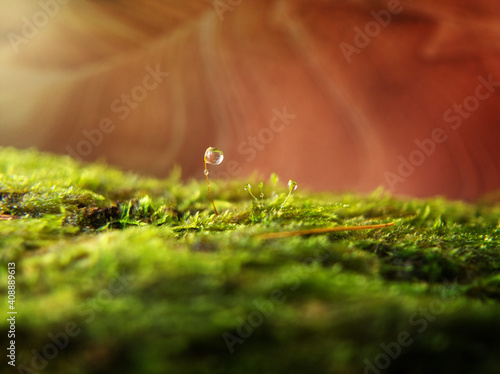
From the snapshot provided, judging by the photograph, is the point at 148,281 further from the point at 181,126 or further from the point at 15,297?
the point at 181,126

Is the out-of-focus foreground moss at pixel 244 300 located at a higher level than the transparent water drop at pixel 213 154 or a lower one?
lower

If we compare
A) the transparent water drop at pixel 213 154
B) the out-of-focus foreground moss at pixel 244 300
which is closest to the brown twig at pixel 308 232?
the out-of-focus foreground moss at pixel 244 300

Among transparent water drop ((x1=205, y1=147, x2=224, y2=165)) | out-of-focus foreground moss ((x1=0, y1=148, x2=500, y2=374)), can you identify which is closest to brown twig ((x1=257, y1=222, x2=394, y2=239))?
out-of-focus foreground moss ((x1=0, y1=148, x2=500, y2=374))

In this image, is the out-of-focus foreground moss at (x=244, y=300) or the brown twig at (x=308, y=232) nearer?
the out-of-focus foreground moss at (x=244, y=300)

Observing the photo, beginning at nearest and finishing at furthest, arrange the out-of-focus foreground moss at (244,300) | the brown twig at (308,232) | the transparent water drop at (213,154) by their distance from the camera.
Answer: the out-of-focus foreground moss at (244,300) → the brown twig at (308,232) → the transparent water drop at (213,154)

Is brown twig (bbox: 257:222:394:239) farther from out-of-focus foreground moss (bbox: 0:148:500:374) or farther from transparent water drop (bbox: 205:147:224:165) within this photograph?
transparent water drop (bbox: 205:147:224:165)

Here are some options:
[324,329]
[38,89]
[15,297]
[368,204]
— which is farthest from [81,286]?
[38,89]

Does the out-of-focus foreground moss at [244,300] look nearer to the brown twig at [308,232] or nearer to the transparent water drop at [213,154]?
the brown twig at [308,232]

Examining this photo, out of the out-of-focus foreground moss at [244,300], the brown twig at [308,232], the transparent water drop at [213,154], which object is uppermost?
the transparent water drop at [213,154]
